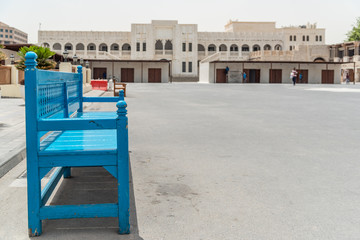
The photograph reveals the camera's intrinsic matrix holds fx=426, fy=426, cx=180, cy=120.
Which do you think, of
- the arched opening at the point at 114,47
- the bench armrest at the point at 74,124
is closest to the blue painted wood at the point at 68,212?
the bench armrest at the point at 74,124

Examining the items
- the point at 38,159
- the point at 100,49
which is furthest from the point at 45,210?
Result: the point at 100,49

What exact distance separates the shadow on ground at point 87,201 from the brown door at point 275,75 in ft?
196

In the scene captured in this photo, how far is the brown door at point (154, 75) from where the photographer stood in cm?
6450

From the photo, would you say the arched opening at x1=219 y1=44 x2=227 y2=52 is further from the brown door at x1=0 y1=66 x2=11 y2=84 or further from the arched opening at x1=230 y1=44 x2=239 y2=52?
the brown door at x1=0 y1=66 x2=11 y2=84

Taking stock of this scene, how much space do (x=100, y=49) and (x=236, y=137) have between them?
284 feet

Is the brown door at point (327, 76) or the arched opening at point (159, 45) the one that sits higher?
the arched opening at point (159, 45)

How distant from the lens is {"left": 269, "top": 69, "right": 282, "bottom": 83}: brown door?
63375 millimetres

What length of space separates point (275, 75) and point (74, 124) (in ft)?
204

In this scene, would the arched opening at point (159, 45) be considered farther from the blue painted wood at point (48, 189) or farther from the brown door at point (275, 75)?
the blue painted wood at point (48, 189)

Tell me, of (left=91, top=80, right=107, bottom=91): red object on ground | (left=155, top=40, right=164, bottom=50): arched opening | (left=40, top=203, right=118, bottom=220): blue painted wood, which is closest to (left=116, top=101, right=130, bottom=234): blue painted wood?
(left=40, top=203, right=118, bottom=220): blue painted wood

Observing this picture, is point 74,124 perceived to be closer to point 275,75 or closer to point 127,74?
point 127,74

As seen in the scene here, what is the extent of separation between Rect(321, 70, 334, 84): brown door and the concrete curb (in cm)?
6280

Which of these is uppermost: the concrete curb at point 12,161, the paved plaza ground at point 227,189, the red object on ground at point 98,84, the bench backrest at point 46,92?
the red object on ground at point 98,84

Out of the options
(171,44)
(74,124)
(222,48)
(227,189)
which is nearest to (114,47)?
(171,44)
